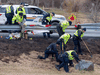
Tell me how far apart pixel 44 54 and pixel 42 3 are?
20221mm

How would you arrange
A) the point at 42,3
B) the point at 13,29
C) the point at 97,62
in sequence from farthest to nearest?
1. the point at 42,3
2. the point at 13,29
3. the point at 97,62

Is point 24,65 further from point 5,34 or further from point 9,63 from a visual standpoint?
point 5,34

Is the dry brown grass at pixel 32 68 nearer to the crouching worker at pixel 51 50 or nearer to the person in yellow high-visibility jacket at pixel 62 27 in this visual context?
the crouching worker at pixel 51 50

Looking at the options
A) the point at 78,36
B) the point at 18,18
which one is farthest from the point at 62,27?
the point at 18,18

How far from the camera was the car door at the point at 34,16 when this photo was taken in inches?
466

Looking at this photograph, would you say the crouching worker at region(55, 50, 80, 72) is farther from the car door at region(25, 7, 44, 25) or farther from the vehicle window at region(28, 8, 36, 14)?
the vehicle window at region(28, 8, 36, 14)

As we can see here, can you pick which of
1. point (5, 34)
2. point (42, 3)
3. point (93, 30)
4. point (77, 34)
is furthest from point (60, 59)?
point (42, 3)

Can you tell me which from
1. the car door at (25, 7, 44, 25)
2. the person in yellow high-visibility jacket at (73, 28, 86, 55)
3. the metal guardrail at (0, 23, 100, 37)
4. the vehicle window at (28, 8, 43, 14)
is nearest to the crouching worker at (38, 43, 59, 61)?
the person in yellow high-visibility jacket at (73, 28, 86, 55)

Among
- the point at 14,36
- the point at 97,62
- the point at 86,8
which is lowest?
the point at 97,62

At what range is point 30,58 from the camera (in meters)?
7.90

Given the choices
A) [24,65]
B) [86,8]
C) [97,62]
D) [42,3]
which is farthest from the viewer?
[42,3]

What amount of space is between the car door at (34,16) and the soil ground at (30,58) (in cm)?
226

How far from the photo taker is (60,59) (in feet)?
24.0

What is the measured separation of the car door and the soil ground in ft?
7.41
